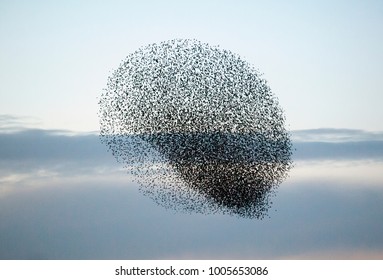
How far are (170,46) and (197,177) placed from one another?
1111mm

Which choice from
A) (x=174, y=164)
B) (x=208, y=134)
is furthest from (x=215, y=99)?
(x=174, y=164)

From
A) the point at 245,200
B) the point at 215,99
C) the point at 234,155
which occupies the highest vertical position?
the point at 215,99

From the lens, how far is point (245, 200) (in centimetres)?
547

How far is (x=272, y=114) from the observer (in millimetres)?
5469

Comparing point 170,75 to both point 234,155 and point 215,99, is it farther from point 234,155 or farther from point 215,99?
point 234,155
